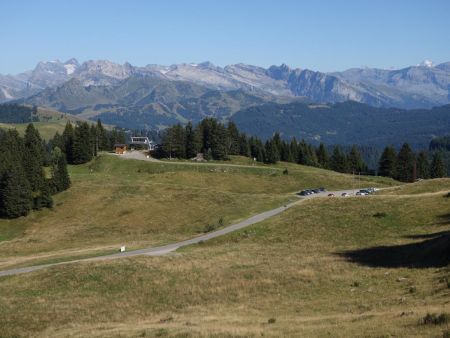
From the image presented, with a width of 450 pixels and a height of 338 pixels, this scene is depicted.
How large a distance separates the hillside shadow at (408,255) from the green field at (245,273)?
5.3 inches

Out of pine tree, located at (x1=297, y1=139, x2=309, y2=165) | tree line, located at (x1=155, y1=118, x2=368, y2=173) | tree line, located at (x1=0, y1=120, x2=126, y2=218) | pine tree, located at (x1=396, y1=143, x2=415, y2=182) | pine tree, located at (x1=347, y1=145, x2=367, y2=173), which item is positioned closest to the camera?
tree line, located at (x1=0, y1=120, x2=126, y2=218)

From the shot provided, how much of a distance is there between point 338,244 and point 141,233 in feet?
116

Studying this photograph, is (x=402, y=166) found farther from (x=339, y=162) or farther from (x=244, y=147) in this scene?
(x=244, y=147)

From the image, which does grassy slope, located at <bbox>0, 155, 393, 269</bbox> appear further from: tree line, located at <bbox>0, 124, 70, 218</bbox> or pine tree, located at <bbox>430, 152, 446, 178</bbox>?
pine tree, located at <bbox>430, 152, 446, 178</bbox>

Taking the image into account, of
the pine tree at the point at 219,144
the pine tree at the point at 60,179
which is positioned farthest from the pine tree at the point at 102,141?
the pine tree at the point at 60,179

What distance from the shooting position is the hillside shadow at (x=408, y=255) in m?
44.5

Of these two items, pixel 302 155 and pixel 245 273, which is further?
pixel 302 155

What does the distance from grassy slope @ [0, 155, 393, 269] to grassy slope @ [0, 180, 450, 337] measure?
1463 cm

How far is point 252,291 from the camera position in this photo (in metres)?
42.4

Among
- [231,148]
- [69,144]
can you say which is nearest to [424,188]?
[231,148]

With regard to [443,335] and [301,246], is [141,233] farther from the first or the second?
[443,335]

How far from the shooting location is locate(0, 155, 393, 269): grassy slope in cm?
7806

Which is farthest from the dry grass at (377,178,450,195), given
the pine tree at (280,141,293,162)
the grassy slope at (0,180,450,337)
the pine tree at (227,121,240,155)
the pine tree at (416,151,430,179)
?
the pine tree at (227,121,240,155)

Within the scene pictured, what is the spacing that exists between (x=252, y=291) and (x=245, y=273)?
5339 mm
